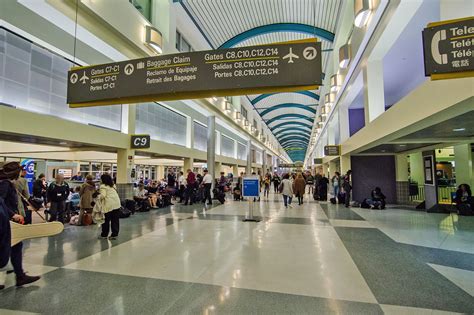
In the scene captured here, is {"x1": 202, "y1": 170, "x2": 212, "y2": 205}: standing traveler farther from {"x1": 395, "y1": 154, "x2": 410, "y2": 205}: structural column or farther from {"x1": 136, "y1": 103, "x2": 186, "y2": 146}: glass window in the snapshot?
{"x1": 395, "y1": 154, "x2": 410, "y2": 205}: structural column

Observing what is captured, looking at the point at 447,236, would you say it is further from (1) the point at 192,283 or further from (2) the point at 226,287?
(1) the point at 192,283

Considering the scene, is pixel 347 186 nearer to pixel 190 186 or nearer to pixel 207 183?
pixel 207 183

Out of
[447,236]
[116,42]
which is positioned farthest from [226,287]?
[116,42]

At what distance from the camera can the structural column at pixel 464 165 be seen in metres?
11.0

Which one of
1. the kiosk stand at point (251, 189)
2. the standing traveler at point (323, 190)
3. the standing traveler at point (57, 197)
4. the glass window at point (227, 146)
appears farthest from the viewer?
the glass window at point (227, 146)

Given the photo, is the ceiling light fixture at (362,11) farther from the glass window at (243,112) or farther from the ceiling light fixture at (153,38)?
the glass window at (243,112)

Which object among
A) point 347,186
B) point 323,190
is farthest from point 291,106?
point 347,186

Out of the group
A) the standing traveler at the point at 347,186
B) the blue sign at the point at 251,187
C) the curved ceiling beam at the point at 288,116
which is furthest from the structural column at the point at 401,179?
the curved ceiling beam at the point at 288,116

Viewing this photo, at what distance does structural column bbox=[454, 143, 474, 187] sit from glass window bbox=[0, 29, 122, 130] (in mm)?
15424

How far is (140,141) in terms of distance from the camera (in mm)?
8875

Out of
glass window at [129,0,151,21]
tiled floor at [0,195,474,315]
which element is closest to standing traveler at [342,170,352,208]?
tiled floor at [0,195,474,315]

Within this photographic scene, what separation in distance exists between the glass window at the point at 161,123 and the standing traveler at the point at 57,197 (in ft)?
12.9

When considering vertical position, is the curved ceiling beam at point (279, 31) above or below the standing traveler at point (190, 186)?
above

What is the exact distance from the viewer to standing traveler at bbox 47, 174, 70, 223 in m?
6.72
